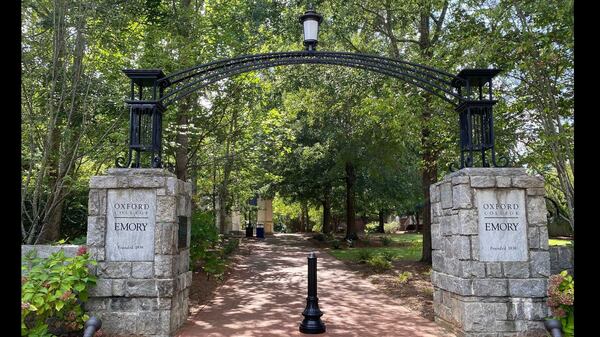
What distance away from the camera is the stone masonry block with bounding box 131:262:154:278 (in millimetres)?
5891

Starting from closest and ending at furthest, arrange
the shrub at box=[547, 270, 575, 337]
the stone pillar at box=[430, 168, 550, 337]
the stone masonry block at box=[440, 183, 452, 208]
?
the shrub at box=[547, 270, 575, 337], the stone pillar at box=[430, 168, 550, 337], the stone masonry block at box=[440, 183, 452, 208]

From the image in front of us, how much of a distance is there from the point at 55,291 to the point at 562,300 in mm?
6243

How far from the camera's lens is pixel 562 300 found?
5.36 meters

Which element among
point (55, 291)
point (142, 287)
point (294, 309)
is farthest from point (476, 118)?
point (55, 291)

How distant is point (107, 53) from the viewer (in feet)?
30.1

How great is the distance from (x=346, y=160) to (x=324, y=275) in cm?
711

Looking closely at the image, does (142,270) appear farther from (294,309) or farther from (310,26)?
(310,26)

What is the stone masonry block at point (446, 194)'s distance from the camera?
6297mm

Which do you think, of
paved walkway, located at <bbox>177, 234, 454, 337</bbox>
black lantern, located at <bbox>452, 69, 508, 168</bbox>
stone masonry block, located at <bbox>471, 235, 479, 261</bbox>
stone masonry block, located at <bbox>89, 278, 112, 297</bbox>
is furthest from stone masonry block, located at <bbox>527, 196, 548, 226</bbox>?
stone masonry block, located at <bbox>89, 278, 112, 297</bbox>

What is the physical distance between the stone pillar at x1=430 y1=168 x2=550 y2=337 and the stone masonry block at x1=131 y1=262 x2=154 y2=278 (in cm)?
423

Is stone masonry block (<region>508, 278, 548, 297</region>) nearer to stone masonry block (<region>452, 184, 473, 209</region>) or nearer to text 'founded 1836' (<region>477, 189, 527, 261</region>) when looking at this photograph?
text 'founded 1836' (<region>477, 189, 527, 261</region>)

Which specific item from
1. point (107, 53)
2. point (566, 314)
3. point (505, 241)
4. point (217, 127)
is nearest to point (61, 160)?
point (107, 53)

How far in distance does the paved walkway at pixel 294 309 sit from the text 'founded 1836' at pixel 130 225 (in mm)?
1399

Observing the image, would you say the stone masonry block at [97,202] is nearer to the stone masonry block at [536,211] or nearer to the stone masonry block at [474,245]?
the stone masonry block at [474,245]
